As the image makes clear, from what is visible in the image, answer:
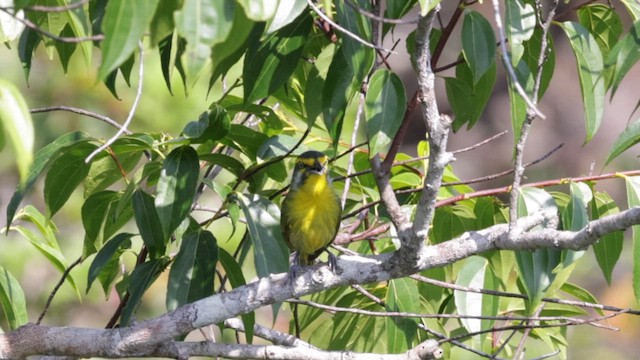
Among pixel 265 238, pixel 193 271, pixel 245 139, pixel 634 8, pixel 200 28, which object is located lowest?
pixel 193 271

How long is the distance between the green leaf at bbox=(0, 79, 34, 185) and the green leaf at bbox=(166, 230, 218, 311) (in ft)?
4.80

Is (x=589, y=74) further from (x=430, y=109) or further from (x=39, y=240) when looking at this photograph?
(x=39, y=240)

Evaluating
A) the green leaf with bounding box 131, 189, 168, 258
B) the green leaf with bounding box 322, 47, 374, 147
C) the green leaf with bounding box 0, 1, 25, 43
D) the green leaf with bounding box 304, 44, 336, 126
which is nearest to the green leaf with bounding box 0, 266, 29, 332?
the green leaf with bounding box 131, 189, 168, 258

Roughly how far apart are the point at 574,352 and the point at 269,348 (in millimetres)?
7894

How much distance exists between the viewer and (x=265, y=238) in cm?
296

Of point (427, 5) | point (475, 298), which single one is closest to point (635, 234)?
point (475, 298)

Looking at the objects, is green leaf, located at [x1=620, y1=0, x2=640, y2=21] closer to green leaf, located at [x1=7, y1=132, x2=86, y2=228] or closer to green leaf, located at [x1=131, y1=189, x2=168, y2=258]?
green leaf, located at [x1=131, y1=189, x2=168, y2=258]

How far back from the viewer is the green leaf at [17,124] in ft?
5.11

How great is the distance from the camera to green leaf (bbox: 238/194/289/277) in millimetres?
2920

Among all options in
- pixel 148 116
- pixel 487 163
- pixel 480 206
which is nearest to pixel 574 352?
pixel 487 163

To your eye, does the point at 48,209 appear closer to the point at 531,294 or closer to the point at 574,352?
the point at 531,294

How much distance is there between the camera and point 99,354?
2.95 meters

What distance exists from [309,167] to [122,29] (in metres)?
2.47

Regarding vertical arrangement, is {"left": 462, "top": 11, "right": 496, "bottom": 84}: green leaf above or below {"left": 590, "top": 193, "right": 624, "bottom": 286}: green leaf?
above
